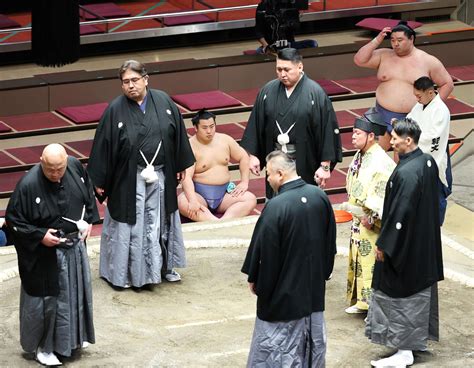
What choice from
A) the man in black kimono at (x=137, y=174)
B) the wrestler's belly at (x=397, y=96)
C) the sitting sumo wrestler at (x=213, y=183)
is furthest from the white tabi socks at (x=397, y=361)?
the wrestler's belly at (x=397, y=96)

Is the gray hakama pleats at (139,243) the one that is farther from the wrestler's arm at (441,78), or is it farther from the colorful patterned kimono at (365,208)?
the wrestler's arm at (441,78)

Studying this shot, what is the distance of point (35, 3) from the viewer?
652 centimetres

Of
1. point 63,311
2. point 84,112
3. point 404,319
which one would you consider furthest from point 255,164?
point 84,112

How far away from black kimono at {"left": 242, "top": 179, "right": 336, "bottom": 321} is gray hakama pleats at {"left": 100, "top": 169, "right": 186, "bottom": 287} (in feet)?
4.00

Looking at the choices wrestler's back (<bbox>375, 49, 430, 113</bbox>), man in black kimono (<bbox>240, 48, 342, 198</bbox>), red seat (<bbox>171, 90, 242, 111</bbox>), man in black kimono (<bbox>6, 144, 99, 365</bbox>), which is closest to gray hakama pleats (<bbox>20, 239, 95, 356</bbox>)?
man in black kimono (<bbox>6, 144, 99, 365</bbox>)

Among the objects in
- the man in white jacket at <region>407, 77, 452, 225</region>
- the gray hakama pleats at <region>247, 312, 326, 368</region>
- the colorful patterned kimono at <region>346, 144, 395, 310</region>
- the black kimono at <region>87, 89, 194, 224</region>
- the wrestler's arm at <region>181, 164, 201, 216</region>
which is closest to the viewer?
the gray hakama pleats at <region>247, 312, 326, 368</region>

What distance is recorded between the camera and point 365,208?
5.84m

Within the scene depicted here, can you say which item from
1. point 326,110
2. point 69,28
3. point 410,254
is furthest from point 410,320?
point 69,28

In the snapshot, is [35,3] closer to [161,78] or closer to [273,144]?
[273,144]

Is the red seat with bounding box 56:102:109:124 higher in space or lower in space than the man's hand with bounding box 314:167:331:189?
lower

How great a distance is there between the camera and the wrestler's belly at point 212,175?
7445mm

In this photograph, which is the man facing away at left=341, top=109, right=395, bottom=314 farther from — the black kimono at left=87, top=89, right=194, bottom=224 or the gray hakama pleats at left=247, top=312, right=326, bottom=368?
the black kimono at left=87, top=89, right=194, bottom=224

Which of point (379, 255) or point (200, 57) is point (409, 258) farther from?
point (200, 57)

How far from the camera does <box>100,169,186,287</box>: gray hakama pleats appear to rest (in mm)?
6227
